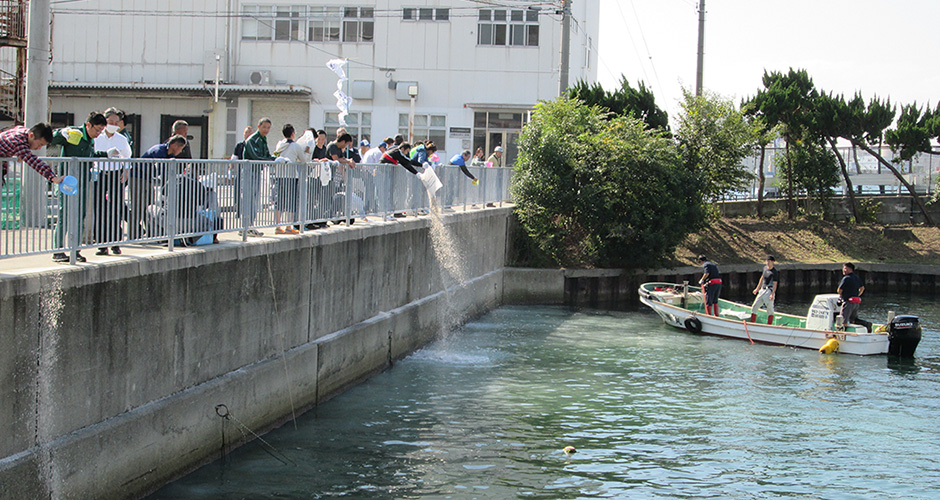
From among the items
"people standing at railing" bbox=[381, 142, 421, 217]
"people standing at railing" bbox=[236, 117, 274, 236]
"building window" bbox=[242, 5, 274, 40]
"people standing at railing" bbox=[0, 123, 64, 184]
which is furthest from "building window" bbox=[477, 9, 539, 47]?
"people standing at railing" bbox=[0, 123, 64, 184]

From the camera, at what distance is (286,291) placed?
14242mm

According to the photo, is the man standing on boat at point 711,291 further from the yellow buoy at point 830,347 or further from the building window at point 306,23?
the building window at point 306,23

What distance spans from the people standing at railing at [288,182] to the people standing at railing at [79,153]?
3.02 meters

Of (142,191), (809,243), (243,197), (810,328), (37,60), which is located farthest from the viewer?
(809,243)

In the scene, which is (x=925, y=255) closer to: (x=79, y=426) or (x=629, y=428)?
(x=629, y=428)

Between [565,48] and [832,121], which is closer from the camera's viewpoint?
[565,48]

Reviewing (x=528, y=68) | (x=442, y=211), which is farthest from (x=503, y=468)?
(x=528, y=68)

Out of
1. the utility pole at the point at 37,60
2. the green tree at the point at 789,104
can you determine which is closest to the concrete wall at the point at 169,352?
the utility pole at the point at 37,60

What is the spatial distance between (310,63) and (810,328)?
27.9 metres

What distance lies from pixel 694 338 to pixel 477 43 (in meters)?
22.5

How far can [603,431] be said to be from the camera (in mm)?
14797

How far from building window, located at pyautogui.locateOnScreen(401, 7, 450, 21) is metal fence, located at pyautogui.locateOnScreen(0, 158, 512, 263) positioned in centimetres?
2602

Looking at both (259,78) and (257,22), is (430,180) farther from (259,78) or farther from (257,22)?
(257,22)

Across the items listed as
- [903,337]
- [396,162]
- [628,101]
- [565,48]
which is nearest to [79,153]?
[396,162]
